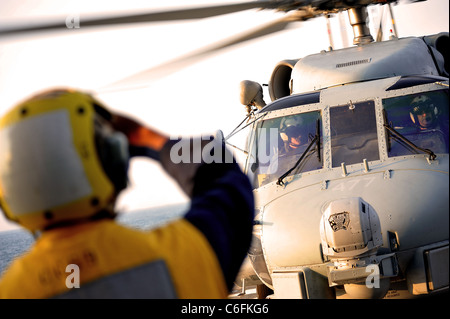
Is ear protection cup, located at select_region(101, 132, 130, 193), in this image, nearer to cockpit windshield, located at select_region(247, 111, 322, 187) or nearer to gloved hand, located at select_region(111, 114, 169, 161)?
gloved hand, located at select_region(111, 114, 169, 161)

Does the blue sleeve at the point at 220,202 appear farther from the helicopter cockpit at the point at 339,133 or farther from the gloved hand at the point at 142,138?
the helicopter cockpit at the point at 339,133

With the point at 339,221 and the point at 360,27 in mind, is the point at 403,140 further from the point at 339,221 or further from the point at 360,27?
the point at 360,27

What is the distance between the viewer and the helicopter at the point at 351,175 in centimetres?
547

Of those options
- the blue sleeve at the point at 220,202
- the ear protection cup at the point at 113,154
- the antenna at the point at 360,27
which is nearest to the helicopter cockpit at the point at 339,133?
the antenna at the point at 360,27

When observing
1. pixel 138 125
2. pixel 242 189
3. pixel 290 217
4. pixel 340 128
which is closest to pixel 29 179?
pixel 138 125

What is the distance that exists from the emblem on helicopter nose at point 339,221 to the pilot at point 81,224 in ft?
11.9

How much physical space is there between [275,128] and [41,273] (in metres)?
5.65

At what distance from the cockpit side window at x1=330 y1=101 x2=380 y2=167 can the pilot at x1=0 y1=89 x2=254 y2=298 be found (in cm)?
482

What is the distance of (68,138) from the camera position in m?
1.63

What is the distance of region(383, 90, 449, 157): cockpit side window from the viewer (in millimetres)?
6246

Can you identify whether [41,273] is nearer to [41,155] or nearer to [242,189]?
[41,155]

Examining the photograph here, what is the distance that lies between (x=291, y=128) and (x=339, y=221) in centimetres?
187

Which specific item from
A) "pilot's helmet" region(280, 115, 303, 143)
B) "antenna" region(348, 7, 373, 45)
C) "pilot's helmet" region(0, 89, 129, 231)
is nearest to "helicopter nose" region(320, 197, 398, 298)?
"pilot's helmet" region(280, 115, 303, 143)

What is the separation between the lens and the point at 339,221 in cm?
531
